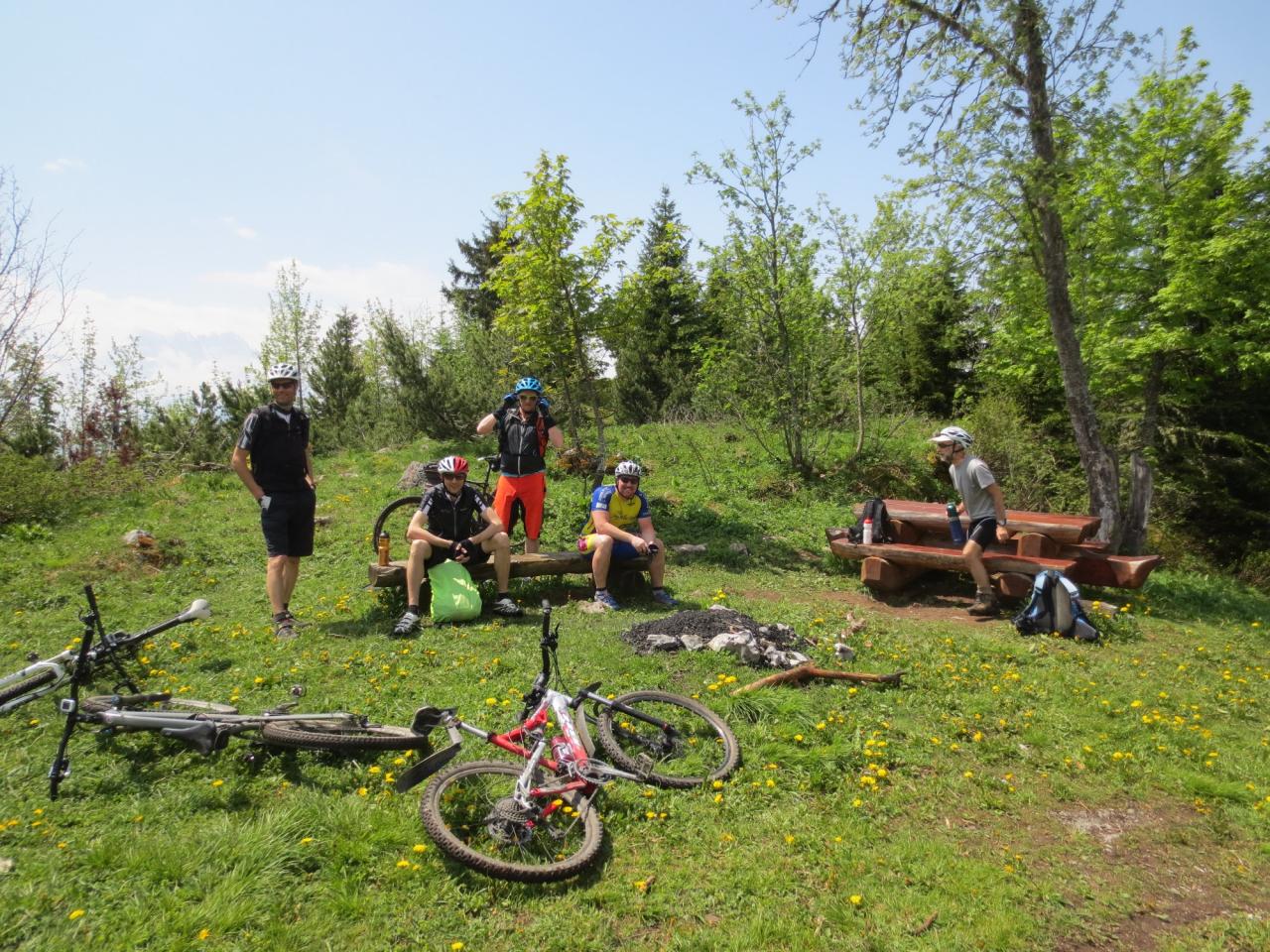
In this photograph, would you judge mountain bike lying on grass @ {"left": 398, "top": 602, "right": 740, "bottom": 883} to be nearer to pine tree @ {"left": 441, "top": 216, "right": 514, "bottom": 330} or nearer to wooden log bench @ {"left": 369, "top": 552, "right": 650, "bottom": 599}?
wooden log bench @ {"left": 369, "top": 552, "right": 650, "bottom": 599}

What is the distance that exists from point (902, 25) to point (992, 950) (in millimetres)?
11432

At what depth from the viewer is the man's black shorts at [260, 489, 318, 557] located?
6.20 meters

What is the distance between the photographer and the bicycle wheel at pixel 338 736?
3.90m

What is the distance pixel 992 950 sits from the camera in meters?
2.92

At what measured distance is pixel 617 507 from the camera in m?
7.52

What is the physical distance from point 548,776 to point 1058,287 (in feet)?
31.8

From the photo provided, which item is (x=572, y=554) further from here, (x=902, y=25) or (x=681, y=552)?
(x=902, y=25)

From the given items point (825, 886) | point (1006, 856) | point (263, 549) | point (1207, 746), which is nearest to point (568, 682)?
point (825, 886)

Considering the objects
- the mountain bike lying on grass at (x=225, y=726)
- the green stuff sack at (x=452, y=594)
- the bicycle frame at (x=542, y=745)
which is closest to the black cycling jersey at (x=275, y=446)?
the green stuff sack at (x=452, y=594)

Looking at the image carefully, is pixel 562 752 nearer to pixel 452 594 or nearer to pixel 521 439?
pixel 452 594

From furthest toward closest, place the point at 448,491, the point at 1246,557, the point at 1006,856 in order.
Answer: the point at 1246,557 → the point at 448,491 → the point at 1006,856

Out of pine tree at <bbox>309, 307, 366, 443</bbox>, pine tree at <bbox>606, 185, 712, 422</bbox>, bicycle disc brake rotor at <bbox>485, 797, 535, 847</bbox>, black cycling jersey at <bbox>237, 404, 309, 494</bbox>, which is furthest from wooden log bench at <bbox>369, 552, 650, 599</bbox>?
pine tree at <bbox>309, 307, 366, 443</bbox>

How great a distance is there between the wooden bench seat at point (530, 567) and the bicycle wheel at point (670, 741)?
9.95 ft

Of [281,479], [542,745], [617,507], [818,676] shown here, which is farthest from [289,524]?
[818,676]
